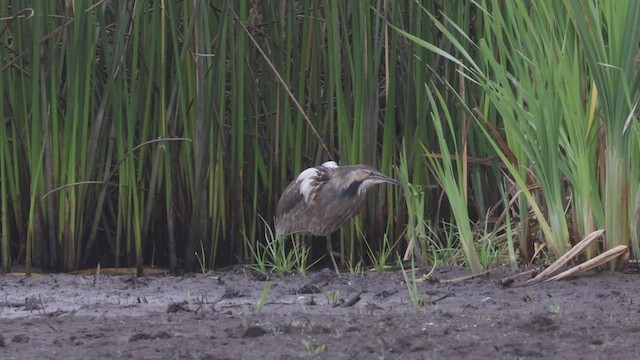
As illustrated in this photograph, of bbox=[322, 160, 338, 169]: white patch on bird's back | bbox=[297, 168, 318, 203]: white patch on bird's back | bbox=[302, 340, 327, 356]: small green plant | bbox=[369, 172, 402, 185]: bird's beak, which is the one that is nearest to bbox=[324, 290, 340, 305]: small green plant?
bbox=[302, 340, 327, 356]: small green plant

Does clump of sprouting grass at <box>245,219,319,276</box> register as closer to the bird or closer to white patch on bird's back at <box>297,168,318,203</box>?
the bird

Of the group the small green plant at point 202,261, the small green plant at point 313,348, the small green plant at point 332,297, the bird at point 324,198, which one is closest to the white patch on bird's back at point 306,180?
the bird at point 324,198

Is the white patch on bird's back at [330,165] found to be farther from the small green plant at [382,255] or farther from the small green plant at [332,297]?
the small green plant at [332,297]

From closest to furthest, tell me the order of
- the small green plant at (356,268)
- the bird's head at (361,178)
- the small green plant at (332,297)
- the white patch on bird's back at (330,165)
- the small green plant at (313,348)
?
the small green plant at (313,348), the small green plant at (332,297), the small green plant at (356,268), the bird's head at (361,178), the white patch on bird's back at (330,165)

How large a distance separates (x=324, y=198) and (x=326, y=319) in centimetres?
245

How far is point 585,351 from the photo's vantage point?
2865mm

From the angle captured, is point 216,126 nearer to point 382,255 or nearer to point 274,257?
point 274,257

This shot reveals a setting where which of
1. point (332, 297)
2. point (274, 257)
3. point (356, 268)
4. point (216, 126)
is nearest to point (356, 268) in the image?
point (356, 268)

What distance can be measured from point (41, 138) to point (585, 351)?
136 inches

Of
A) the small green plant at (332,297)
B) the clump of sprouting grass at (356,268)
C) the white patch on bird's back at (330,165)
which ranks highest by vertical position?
the white patch on bird's back at (330,165)

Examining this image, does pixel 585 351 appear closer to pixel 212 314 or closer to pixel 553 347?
pixel 553 347

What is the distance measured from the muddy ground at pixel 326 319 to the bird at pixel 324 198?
560 millimetres

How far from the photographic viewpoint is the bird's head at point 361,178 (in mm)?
5492

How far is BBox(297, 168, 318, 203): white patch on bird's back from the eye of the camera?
5.70 meters
